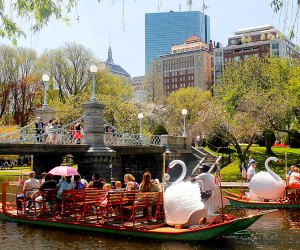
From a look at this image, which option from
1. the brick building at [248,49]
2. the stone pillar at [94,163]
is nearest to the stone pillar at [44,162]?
the stone pillar at [94,163]

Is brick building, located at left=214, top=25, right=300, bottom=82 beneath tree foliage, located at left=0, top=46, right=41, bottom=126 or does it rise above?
above

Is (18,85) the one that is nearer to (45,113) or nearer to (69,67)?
(69,67)

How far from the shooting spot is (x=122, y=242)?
1323 cm

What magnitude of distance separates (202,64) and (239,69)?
72.5 metres

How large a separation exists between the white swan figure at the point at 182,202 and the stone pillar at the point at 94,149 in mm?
16140

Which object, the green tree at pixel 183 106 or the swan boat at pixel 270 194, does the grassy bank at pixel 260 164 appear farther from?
the green tree at pixel 183 106

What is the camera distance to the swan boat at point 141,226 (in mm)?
12766

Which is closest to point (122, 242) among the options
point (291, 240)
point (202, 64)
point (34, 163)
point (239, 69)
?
point (291, 240)

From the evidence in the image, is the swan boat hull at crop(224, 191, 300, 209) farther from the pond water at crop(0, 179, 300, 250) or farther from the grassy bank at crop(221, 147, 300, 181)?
the grassy bank at crop(221, 147, 300, 181)

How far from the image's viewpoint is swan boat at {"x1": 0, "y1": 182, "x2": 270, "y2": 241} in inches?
503

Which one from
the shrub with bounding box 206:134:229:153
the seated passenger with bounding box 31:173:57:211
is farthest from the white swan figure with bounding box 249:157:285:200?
the shrub with bounding box 206:134:229:153

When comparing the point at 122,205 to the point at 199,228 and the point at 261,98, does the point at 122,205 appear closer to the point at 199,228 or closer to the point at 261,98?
the point at 199,228

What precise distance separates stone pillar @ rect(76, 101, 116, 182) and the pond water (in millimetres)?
13463

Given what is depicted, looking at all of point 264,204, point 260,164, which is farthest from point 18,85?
point 264,204
